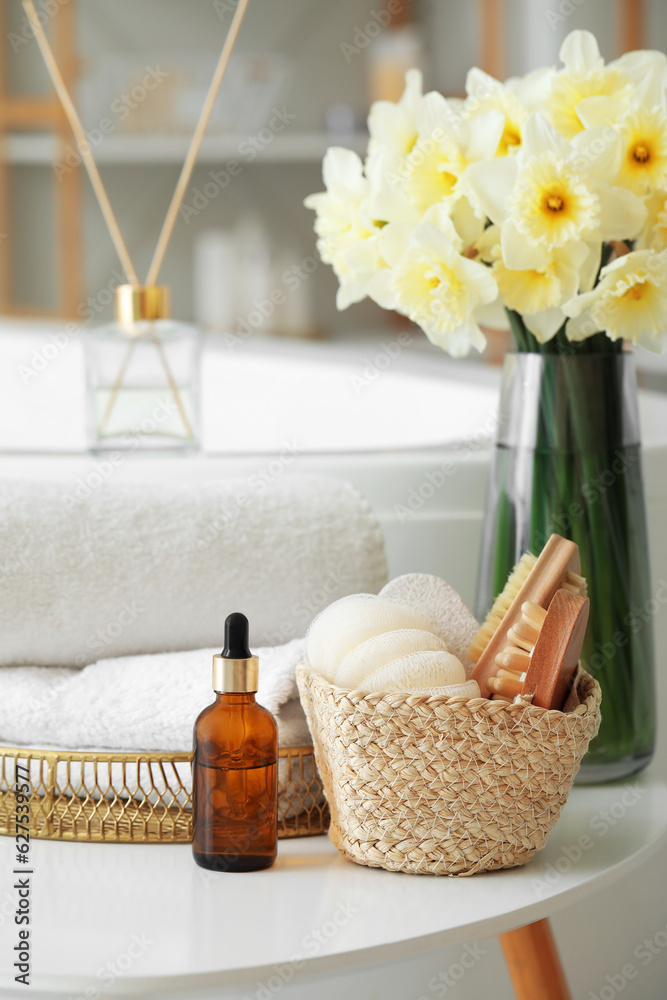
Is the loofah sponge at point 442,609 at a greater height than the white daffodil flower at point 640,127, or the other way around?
the white daffodil flower at point 640,127

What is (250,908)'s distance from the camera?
0.46m

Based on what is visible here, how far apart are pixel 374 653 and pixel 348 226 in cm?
30

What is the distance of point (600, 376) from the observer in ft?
2.09

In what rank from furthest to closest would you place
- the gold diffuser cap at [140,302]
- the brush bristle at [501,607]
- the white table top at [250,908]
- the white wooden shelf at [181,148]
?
the white wooden shelf at [181,148] → the gold diffuser cap at [140,302] → the brush bristle at [501,607] → the white table top at [250,908]

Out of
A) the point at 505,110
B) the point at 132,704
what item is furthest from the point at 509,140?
the point at 132,704

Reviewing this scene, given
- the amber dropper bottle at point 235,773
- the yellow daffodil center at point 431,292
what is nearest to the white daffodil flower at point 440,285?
the yellow daffodil center at point 431,292

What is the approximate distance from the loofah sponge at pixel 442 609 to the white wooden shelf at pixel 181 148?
78.8 inches

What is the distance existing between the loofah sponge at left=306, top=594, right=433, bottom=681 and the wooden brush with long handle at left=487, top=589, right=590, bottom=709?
5 cm

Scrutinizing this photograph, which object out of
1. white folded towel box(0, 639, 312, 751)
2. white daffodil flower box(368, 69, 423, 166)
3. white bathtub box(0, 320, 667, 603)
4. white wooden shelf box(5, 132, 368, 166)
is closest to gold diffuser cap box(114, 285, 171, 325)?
white bathtub box(0, 320, 667, 603)

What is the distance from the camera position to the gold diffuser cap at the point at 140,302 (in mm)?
837

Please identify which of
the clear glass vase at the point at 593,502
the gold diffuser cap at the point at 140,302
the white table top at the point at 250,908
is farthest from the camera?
Answer: the gold diffuser cap at the point at 140,302

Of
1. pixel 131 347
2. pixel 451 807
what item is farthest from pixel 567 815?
pixel 131 347

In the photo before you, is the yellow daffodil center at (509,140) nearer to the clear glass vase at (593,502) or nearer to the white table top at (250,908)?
the clear glass vase at (593,502)

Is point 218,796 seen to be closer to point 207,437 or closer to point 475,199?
point 475,199
